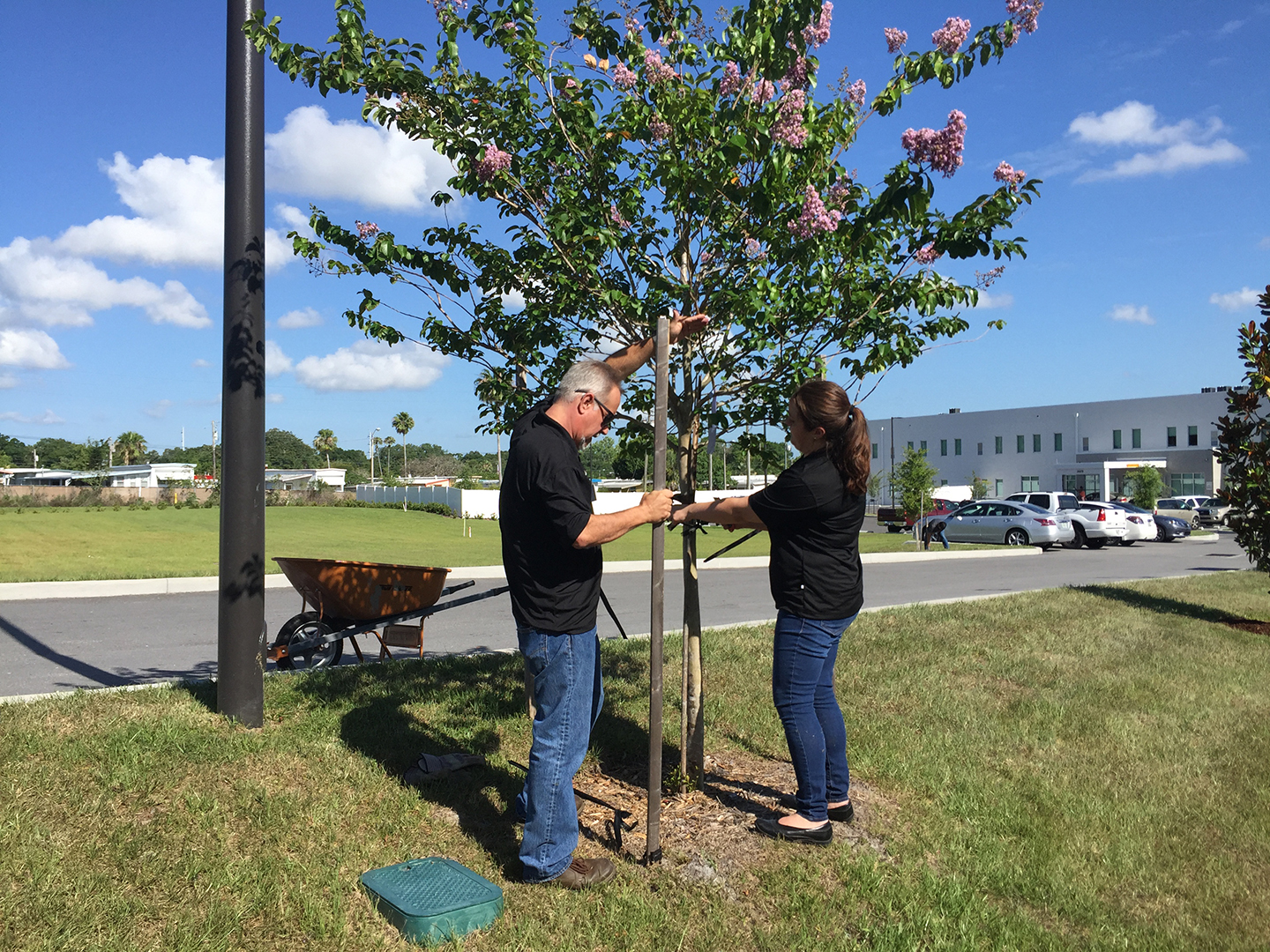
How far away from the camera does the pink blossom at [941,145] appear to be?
3992 mm

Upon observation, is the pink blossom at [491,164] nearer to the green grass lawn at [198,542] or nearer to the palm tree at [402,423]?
the green grass lawn at [198,542]

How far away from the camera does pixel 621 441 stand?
533cm

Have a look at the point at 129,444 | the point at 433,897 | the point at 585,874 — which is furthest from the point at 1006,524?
the point at 129,444

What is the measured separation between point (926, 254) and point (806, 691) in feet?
7.18

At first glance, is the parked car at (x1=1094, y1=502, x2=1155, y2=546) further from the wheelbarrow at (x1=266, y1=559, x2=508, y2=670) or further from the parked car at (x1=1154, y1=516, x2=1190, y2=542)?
the wheelbarrow at (x1=266, y1=559, x2=508, y2=670)

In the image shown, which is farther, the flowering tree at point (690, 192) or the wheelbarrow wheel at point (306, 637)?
the wheelbarrow wheel at point (306, 637)

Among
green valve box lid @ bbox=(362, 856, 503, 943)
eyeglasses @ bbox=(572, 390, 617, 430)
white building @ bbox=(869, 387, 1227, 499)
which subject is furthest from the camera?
white building @ bbox=(869, 387, 1227, 499)

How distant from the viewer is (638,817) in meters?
4.32

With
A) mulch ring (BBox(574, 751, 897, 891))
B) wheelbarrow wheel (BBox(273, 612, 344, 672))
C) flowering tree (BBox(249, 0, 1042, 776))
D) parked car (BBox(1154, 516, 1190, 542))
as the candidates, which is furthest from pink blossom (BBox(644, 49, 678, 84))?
parked car (BBox(1154, 516, 1190, 542))

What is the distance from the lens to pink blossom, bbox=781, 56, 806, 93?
171 inches

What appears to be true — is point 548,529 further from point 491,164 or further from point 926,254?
point 926,254

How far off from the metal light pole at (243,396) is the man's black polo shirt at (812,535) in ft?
9.46

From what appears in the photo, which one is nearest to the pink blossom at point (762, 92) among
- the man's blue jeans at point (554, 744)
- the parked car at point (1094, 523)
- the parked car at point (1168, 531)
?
the man's blue jeans at point (554, 744)

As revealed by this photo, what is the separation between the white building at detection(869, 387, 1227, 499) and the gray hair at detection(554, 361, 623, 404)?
59.8 m
